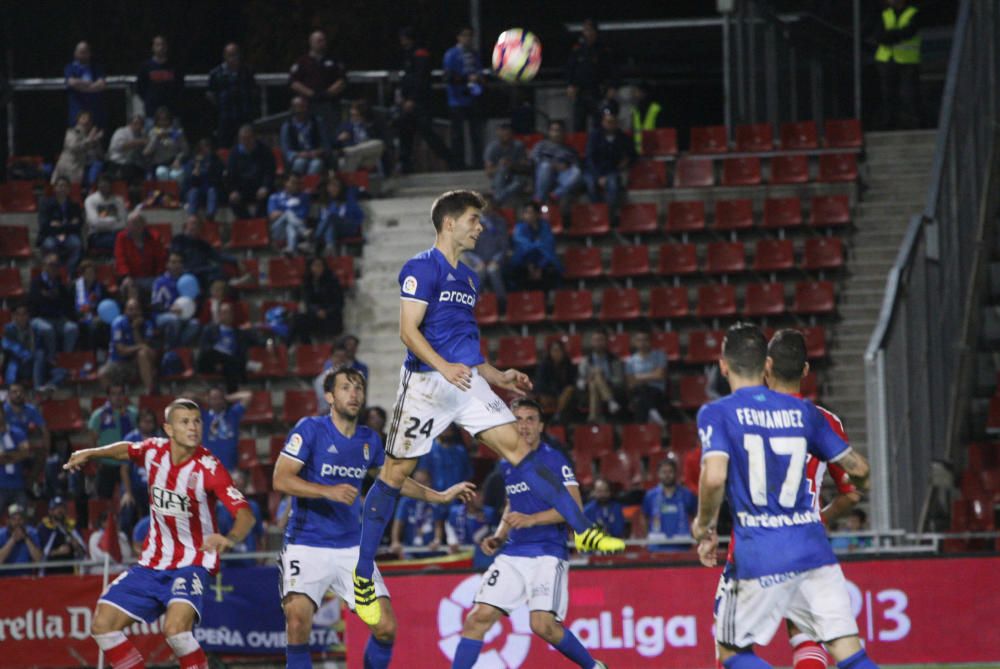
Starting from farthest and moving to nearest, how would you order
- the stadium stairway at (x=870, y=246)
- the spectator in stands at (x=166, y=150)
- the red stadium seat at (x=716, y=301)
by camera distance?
the spectator in stands at (x=166, y=150), the red stadium seat at (x=716, y=301), the stadium stairway at (x=870, y=246)

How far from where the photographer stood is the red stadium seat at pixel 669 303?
65.0 ft

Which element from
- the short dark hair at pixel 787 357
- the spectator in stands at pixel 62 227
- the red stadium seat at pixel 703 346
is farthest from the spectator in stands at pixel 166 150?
the short dark hair at pixel 787 357

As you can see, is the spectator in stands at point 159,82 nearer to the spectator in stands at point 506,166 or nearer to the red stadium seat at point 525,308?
the spectator in stands at point 506,166

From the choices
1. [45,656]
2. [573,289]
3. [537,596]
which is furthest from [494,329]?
[537,596]

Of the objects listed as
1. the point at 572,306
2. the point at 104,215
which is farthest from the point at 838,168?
the point at 104,215

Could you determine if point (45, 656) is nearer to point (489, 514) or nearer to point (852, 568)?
point (489, 514)

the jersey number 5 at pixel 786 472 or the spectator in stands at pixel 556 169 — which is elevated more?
the spectator in stands at pixel 556 169

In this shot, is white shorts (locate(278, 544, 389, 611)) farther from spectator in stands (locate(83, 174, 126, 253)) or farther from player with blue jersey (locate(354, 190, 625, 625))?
spectator in stands (locate(83, 174, 126, 253))

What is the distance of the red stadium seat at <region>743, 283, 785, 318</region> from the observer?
A: 1945cm

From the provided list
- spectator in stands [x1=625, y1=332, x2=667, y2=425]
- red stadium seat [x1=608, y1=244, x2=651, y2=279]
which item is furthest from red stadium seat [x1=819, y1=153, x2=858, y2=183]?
spectator in stands [x1=625, y1=332, x2=667, y2=425]

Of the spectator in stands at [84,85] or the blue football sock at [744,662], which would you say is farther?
the spectator in stands at [84,85]

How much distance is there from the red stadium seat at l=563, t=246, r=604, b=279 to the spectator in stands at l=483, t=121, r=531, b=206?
47.3 inches

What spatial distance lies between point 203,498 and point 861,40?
17.3m

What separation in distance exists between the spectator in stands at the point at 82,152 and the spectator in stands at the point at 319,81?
2984 mm
